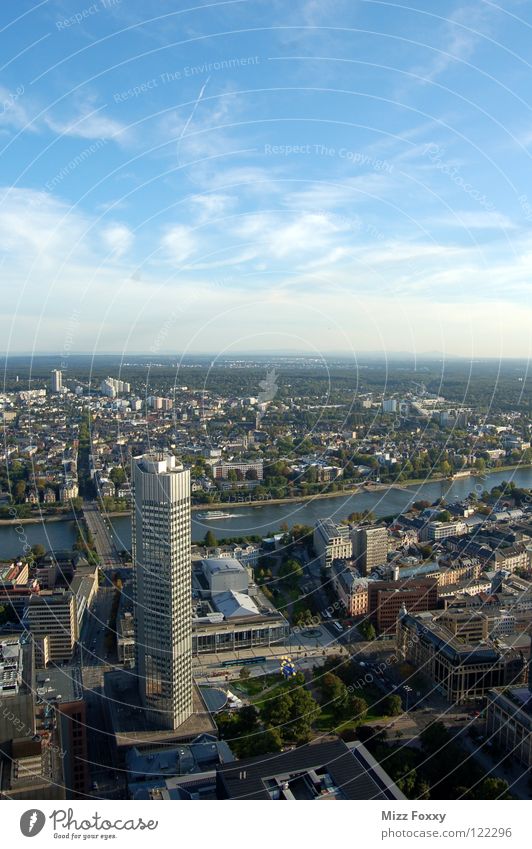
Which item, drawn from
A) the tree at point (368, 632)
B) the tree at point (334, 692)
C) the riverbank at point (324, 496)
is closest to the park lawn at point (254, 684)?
the tree at point (334, 692)

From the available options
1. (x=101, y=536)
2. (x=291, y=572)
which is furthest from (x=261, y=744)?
(x=101, y=536)

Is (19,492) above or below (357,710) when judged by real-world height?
above

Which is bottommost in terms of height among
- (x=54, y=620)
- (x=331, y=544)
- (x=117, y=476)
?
(x=54, y=620)

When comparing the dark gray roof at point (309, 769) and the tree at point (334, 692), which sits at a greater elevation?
the dark gray roof at point (309, 769)

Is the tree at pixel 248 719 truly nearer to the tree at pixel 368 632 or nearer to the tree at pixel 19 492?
the tree at pixel 368 632

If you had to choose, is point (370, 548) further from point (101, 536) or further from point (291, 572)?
point (101, 536)

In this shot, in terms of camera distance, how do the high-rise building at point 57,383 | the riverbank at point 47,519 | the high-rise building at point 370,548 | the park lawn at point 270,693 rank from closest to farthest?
the park lawn at point 270,693 → the high-rise building at point 370,548 → the riverbank at point 47,519 → the high-rise building at point 57,383

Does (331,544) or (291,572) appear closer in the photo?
(291,572)
